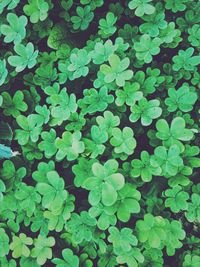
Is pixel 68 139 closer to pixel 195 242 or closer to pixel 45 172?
pixel 45 172

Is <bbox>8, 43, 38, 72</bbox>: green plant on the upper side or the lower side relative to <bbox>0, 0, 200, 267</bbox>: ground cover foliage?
upper

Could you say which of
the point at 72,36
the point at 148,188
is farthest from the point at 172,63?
the point at 148,188

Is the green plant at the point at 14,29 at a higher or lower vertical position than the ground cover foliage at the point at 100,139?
higher

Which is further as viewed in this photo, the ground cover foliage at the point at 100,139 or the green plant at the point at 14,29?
the green plant at the point at 14,29

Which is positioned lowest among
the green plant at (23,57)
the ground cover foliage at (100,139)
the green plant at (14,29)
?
the ground cover foliage at (100,139)

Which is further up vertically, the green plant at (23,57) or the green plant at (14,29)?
the green plant at (14,29)

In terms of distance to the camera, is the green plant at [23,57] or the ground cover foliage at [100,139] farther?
the green plant at [23,57]

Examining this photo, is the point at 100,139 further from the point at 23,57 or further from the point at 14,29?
the point at 14,29

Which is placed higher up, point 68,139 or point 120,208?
point 68,139

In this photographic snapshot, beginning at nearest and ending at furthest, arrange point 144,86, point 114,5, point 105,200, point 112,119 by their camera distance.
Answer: point 105,200
point 112,119
point 144,86
point 114,5
